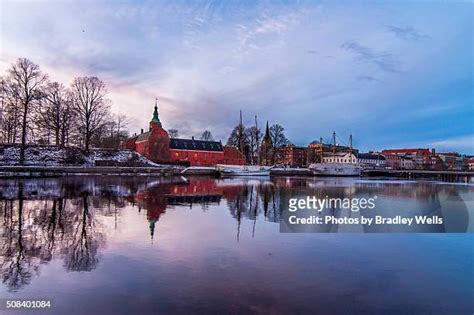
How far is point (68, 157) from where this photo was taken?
152 feet

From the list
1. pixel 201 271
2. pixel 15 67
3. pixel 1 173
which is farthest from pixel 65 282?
pixel 15 67

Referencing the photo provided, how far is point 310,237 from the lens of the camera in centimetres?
934

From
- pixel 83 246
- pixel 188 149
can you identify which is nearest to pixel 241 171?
pixel 188 149

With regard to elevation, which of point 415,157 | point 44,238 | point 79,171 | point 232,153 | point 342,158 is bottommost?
point 44,238

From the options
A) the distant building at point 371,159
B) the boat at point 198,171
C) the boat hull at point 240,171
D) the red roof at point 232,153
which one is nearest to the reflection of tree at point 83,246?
the boat at point 198,171

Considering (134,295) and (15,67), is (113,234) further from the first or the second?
(15,67)

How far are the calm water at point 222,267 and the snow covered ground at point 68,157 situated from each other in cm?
3682

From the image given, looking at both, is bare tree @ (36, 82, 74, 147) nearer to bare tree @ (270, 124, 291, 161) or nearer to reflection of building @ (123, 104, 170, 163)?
reflection of building @ (123, 104, 170, 163)

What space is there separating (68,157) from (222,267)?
45923 mm

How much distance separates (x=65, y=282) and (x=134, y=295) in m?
1.32

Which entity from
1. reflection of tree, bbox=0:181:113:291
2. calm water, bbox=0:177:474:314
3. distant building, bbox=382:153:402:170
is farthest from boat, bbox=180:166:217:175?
distant building, bbox=382:153:402:170

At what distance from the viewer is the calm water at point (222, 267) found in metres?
4.96

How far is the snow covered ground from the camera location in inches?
1706

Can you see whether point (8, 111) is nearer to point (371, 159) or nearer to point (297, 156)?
point (297, 156)
